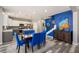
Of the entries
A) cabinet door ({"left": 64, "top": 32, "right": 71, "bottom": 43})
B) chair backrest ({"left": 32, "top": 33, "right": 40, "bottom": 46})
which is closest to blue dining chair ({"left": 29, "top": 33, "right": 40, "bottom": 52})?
chair backrest ({"left": 32, "top": 33, "right": 40, "bottom": 46})

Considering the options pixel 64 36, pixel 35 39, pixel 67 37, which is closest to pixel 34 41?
pixel 35 39

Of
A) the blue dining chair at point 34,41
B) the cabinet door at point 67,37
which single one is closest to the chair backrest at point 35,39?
the blue dining chair at point 34,41

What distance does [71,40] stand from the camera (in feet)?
19.4

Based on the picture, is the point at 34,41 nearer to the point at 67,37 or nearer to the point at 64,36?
the point at 67,37

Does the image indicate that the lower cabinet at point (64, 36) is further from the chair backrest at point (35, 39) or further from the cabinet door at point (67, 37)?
the chair backrest at point (35, 39)

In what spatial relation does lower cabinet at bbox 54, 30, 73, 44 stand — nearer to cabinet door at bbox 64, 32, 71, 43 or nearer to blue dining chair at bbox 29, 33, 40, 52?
cabinet door at bbox 64, 32, 71, 43

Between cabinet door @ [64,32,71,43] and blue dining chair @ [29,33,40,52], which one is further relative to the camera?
cabinet door @ [64,32,71,43]

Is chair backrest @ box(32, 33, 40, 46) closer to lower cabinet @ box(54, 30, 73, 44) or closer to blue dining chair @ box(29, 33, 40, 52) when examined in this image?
blue dining chair @ box(29, 33, 40, 52)

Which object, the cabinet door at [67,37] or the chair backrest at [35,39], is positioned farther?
the cabinet door at [67,37]
